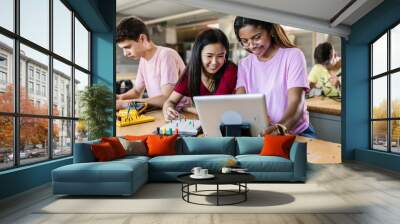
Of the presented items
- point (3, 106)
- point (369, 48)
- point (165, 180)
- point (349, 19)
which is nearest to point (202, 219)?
point (165, 180)

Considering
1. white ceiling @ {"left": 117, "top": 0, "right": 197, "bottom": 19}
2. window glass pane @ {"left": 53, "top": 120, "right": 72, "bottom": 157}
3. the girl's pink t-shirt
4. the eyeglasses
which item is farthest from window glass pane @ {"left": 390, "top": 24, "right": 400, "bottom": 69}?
window glass pane @ {"left": 53, "top": 120, "right": 72, "bottom": 157}

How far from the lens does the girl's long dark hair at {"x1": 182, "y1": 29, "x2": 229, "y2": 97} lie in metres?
8.98

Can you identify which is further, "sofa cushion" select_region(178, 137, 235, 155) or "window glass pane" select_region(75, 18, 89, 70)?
"window glass pane" select_region(75, 18, 89, 70)

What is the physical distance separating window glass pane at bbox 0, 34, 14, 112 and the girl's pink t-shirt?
16.5 feet

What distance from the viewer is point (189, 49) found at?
9180 millimetres

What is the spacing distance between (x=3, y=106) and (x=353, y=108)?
7150 mm

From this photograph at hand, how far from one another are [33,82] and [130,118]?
3446mm

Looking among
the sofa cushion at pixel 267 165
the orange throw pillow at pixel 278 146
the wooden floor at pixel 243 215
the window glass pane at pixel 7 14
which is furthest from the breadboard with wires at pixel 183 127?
the window glass pane at pixel 7 14

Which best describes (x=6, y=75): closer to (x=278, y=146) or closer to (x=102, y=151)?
(x=102, y=151)

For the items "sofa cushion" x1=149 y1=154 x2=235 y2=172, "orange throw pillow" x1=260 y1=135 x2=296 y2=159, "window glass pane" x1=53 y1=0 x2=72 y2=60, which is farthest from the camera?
"window glass pane" x1=53 y1=0 x2=72 y2=60

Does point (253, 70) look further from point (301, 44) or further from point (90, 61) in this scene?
point (90, 61)

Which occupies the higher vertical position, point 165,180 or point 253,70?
point 253,70

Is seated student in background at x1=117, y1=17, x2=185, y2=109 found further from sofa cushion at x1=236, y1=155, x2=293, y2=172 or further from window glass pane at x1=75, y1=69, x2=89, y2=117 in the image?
sofa cushion at x1=236, y1=155, x2=293, y2=172

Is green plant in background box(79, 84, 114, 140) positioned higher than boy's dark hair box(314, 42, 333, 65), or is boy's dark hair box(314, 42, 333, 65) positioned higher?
boy's dark hair box(314, 42, 333, 65)
